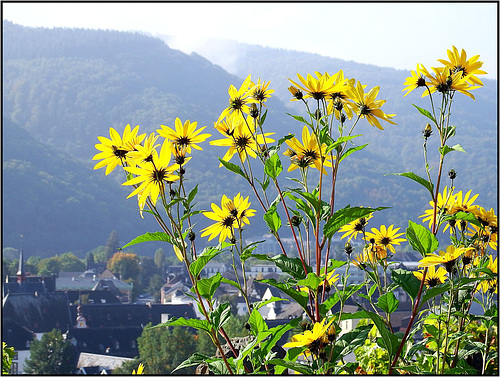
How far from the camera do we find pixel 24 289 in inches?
1404

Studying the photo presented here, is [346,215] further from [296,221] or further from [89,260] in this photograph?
[89,260]

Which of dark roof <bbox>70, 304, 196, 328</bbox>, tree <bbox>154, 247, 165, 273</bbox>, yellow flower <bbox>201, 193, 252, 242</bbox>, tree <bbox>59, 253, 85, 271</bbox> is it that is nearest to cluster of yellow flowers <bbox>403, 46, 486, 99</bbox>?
yellow flower <bbox>201, 193, 252, 242</bbox>

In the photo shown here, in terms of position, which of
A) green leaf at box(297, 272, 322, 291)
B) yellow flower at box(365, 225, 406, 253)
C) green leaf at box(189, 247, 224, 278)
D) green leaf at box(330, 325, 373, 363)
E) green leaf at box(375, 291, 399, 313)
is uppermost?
yellow flower at box(365, 225, 406, 253)

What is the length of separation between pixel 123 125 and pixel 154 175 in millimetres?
65351

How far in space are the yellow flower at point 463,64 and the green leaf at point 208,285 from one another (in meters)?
0.51

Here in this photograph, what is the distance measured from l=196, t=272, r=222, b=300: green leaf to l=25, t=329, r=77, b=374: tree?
2849 cm

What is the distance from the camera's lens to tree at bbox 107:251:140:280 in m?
42.5

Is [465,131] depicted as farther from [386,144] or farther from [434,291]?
[434,291]

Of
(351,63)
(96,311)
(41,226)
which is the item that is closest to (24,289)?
(96,311)

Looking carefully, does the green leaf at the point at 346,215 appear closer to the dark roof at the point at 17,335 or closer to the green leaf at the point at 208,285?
the green leaf at the point at 208,285

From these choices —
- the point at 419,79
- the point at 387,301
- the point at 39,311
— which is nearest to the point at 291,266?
the point at 387,301

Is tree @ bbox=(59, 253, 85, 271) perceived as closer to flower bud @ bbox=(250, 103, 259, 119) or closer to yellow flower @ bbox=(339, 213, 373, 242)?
yellow flower @ bbox=(339, 213, 373, 242)

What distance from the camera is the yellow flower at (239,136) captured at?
1025mm

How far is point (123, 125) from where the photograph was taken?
212 ft
